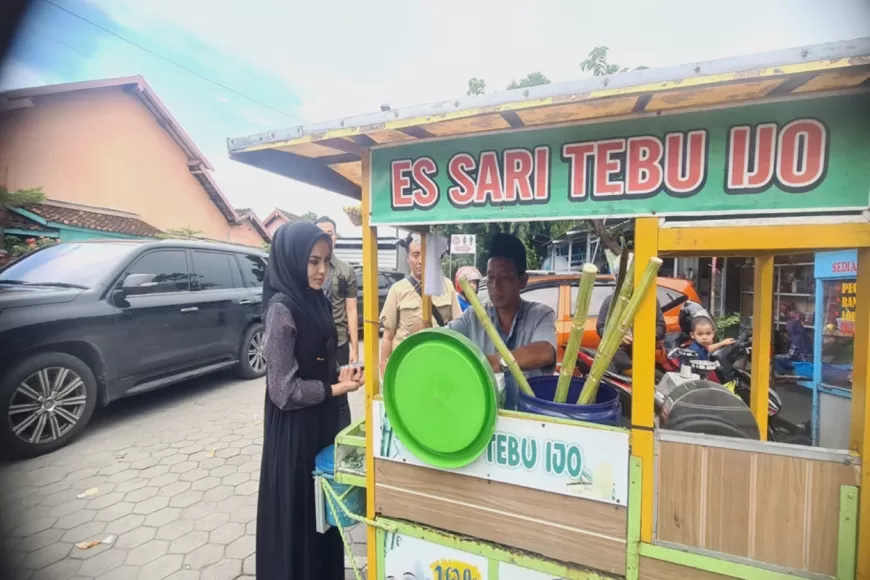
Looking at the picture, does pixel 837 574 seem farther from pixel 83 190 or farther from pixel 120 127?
pixel 120 127

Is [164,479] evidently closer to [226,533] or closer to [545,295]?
[226,533]

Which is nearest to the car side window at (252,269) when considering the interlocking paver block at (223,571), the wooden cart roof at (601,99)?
the interlocking paver block at (223,571)

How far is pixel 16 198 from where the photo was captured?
9.05 metres

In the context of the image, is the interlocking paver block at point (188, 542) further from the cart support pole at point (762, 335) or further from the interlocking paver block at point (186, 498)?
the cart support pole at point (762, 335)

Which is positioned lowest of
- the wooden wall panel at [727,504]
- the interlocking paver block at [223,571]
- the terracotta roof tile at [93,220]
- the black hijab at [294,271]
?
the interlocking paver block at [223,571]

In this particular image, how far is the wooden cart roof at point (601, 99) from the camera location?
103cm

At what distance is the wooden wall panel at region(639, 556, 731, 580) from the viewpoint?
1.28 m

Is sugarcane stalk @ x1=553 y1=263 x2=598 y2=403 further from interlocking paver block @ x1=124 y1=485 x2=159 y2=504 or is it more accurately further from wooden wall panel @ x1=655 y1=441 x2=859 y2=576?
interlocking paver block @ x1=124 y1=485 x2=159 y2=504

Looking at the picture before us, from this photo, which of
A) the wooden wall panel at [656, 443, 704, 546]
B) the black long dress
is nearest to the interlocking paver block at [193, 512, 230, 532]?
the black long dress

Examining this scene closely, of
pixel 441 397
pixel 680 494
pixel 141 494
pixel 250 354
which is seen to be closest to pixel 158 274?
pixel 250 354

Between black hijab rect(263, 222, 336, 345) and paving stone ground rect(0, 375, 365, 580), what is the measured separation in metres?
1.74

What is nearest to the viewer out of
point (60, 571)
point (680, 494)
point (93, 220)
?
point (680, 494)

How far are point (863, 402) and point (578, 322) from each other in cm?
80

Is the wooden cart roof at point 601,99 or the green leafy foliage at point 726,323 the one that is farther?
the green leafy foliage at point 726,323
